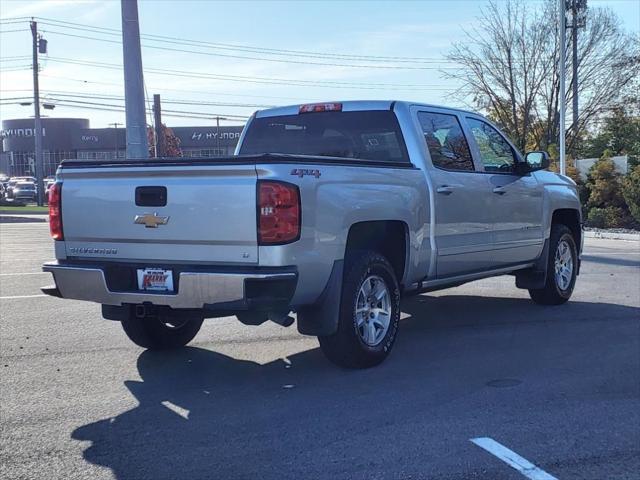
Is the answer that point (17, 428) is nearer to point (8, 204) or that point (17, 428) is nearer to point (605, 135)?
point (605, 135)

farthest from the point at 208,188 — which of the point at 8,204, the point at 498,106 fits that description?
the point at 8,204

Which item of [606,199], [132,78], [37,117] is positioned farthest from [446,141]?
[37,117]

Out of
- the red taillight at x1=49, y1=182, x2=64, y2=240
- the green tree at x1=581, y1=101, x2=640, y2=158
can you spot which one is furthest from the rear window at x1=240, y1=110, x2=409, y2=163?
the green tree at x1=581, y1=101, x2=640, y2=158

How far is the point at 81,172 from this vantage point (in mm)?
5637

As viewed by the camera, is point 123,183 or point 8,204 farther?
point 8,204

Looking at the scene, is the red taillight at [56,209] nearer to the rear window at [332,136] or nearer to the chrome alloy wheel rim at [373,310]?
the rear window at [332,136]

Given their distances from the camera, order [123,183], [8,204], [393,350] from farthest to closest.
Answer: [8,204] → [393,350] → [123,183]

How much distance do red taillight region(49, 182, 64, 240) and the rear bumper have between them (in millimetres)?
424

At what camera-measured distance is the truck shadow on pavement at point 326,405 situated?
4152 millimetres

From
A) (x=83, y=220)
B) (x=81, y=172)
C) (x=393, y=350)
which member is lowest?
(x=393, y=350)

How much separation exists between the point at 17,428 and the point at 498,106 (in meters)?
29.3

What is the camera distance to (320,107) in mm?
7281

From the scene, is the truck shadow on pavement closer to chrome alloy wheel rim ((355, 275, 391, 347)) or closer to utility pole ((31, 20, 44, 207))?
chrome alloy wheel rim ((355, 275, 391, 347))

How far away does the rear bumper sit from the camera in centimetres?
498
